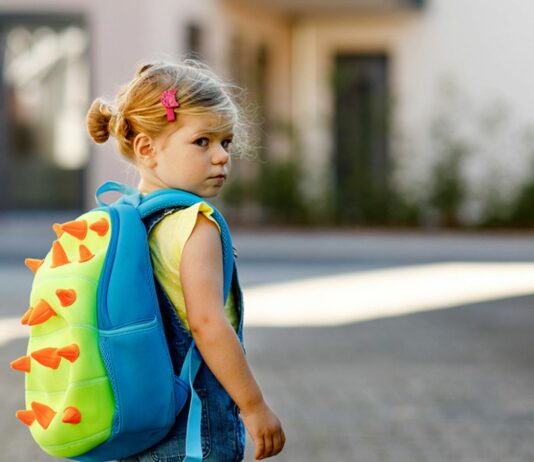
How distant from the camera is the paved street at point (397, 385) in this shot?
5625mm

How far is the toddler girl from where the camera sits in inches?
104

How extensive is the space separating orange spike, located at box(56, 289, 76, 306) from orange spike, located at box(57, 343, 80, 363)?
0.27 ft

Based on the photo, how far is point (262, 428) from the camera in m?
2.65

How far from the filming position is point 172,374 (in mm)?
2650

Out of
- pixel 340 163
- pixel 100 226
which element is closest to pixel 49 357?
pixel 100 226

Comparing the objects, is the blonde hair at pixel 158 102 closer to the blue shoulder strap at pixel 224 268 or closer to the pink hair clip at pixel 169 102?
the pink hair clip at pixel 169 102

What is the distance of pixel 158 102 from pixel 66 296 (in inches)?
17.5

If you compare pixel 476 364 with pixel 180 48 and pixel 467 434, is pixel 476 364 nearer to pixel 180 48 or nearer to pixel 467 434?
pixel 467 434

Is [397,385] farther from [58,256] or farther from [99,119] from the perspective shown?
[58,256]

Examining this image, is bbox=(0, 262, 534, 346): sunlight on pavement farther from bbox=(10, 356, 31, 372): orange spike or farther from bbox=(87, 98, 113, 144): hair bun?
bbox=(10, 356, 31, 372): orange spike

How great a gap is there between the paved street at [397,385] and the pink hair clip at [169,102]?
9.39 ft

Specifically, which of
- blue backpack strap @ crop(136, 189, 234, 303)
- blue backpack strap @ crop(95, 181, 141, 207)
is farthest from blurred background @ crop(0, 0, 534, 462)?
blue backpack strap @ crop(136, 189, 234, 303)

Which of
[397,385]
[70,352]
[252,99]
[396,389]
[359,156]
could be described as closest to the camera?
[70,352]

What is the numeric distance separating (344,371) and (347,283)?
5476mm
